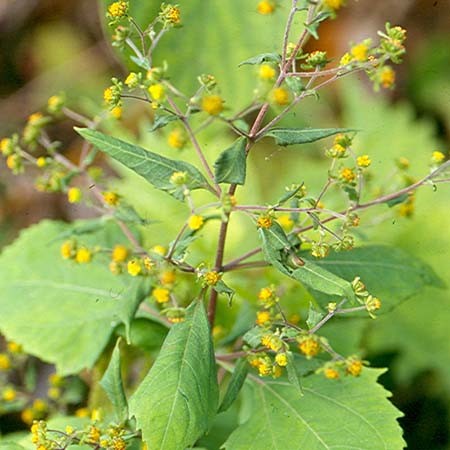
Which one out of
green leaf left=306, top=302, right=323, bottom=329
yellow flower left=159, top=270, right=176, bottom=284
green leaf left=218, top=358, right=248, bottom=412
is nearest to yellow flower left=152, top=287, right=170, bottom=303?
yellow flower left=159, top=270, right=176, bottom=284

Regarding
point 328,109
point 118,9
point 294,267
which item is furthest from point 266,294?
point 328,109

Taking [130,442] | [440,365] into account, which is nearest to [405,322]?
[440,365]

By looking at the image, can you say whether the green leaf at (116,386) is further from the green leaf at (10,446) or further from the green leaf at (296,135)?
the green leaf at (296,135)

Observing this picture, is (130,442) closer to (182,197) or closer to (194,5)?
(182,197)

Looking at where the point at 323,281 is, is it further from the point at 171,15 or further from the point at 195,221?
→ the point at 171,15

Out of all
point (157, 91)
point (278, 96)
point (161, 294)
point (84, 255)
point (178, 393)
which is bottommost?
point (178, 393)

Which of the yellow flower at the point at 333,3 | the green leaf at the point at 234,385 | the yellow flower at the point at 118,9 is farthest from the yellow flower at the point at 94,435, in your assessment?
the yellow flower at the point at 333,3
